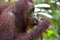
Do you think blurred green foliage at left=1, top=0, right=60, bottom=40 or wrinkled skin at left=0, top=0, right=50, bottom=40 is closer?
wrinkled skin at left=0, top=0, right=50, bottom=40

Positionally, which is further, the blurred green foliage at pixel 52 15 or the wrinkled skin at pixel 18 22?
the blurred green foliage at pixel 52 15

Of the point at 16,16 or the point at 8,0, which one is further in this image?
the point at 8,0

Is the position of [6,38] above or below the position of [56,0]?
below

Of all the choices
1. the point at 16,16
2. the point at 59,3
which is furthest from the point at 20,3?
the point at 59,3

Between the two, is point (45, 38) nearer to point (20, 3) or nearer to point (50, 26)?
point (50, 26)

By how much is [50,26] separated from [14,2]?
19.4 inches

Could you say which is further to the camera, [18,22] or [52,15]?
[52,15]

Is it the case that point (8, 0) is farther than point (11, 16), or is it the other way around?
point (8, 0)

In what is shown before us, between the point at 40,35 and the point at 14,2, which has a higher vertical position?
the point at 14,2

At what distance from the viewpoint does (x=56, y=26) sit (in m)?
4.91

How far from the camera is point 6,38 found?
4.58 meters

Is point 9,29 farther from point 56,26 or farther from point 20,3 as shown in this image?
point 56,26

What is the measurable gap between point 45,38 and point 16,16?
18.9 inches

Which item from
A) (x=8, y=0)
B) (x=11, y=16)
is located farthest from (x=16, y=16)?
(x=8, y=0)
